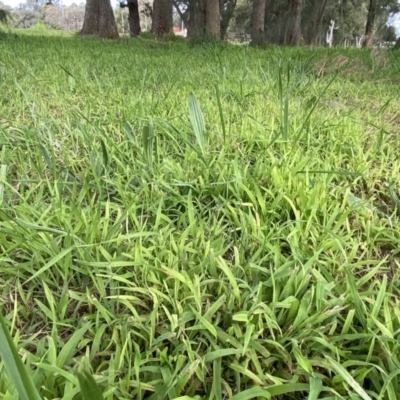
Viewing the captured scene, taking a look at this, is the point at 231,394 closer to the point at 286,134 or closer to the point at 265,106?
the point at 286,134

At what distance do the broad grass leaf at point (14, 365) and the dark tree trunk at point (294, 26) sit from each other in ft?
42.6

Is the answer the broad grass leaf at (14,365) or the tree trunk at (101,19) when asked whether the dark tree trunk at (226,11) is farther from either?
the broad grass leaf at (14,365)

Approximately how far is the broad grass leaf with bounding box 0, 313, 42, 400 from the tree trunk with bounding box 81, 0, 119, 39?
29.0 feet

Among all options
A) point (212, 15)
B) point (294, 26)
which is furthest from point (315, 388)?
point (294, 26)

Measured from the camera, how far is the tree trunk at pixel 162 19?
979 cm

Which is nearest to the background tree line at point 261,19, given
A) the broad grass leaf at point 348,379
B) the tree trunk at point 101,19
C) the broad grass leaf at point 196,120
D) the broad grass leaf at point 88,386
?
the tree trunk at point 101,19

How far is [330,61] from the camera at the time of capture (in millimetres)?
3430

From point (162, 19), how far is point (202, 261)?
33.1 ft

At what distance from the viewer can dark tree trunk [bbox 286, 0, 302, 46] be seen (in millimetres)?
12305

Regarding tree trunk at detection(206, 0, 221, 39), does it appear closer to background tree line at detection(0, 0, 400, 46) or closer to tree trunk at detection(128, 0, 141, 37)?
background tree line at detection(0, 0, 400, 46)

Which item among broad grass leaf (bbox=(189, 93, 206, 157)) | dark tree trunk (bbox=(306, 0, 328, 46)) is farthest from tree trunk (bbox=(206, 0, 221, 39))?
dark tree trunk (bbox=(306, 0, 328, 46))

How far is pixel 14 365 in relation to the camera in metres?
0.47

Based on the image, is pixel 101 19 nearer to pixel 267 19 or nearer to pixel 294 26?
pixel 294 26

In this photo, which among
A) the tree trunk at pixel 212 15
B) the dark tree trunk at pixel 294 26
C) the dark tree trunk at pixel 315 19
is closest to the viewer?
the tree trunk at pixel 212 15
